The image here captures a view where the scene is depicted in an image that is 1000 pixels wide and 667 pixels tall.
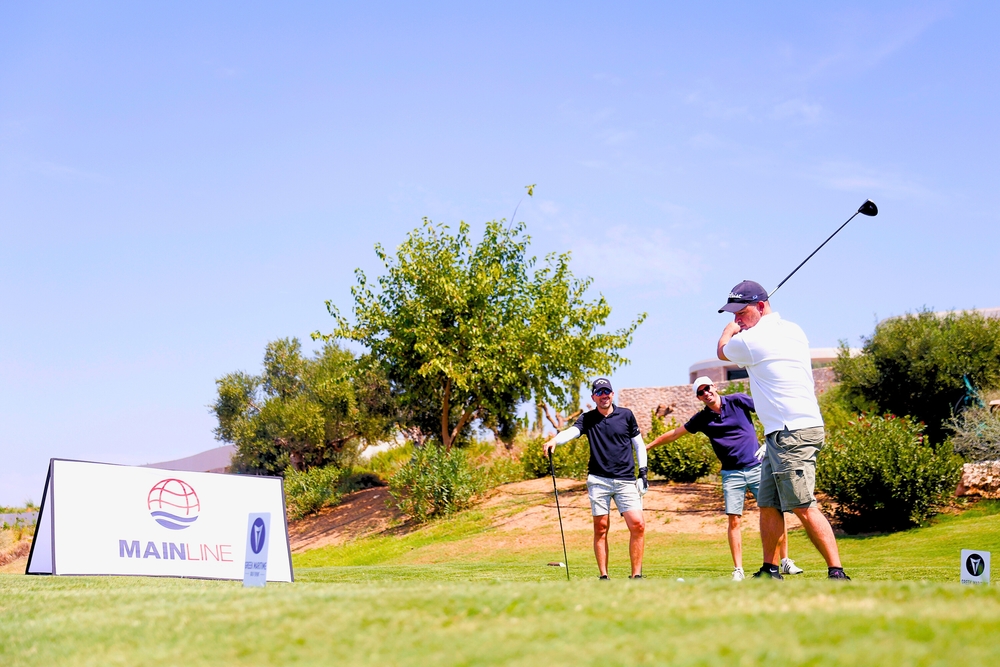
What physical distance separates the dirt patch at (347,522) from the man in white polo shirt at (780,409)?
62.7ft

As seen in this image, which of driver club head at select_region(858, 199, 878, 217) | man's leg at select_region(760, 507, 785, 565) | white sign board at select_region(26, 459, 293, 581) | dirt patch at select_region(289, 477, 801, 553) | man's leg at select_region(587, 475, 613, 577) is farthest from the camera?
dirt patch at select_region(289, 477, 801, 553)

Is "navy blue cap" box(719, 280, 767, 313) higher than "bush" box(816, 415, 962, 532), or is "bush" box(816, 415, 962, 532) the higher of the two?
"navy blue cap" box(719, 280, 767, 313)

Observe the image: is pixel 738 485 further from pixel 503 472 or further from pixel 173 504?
pixel 503 472

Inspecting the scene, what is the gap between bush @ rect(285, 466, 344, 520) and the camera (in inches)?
1152

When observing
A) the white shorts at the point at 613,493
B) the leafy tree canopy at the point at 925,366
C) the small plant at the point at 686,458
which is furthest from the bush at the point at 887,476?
the white shorts at the point at 613,493

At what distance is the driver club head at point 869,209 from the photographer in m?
12.4

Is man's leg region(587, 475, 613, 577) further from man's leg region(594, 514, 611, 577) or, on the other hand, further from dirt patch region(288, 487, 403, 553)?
dirt patch region(288, 487, 403, 553)

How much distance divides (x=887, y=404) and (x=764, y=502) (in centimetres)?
1961

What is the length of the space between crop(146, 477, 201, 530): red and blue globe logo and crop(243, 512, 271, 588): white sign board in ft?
10.9

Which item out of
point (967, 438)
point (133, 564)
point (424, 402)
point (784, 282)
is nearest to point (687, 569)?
point (784, 282)

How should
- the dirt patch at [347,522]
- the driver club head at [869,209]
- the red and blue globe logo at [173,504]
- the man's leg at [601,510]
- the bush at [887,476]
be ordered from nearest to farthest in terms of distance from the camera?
1. the man's leg at [601,510]
2. the red and blue globe logo at [173,504]
3. the driver club head at [869,209]
4. the bush at [887,476]
5. the dirt patch at [347,522]

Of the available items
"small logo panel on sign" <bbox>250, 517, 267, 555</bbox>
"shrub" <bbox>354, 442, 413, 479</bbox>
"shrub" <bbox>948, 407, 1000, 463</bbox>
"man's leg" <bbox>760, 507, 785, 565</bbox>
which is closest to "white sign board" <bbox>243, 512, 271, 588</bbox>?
"small logo panel on sign" <bbox>250, 517, 267, 555</bbox>

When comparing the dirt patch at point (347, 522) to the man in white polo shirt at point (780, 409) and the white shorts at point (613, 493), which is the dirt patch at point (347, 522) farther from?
the man in white polo shirt at point (780, 409)

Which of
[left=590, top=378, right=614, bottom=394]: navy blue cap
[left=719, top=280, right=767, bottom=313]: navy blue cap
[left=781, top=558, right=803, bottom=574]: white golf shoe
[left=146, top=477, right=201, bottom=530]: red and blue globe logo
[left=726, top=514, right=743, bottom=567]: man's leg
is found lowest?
[left=781, top=558, right=803, bottom=574]: white golf shoe
